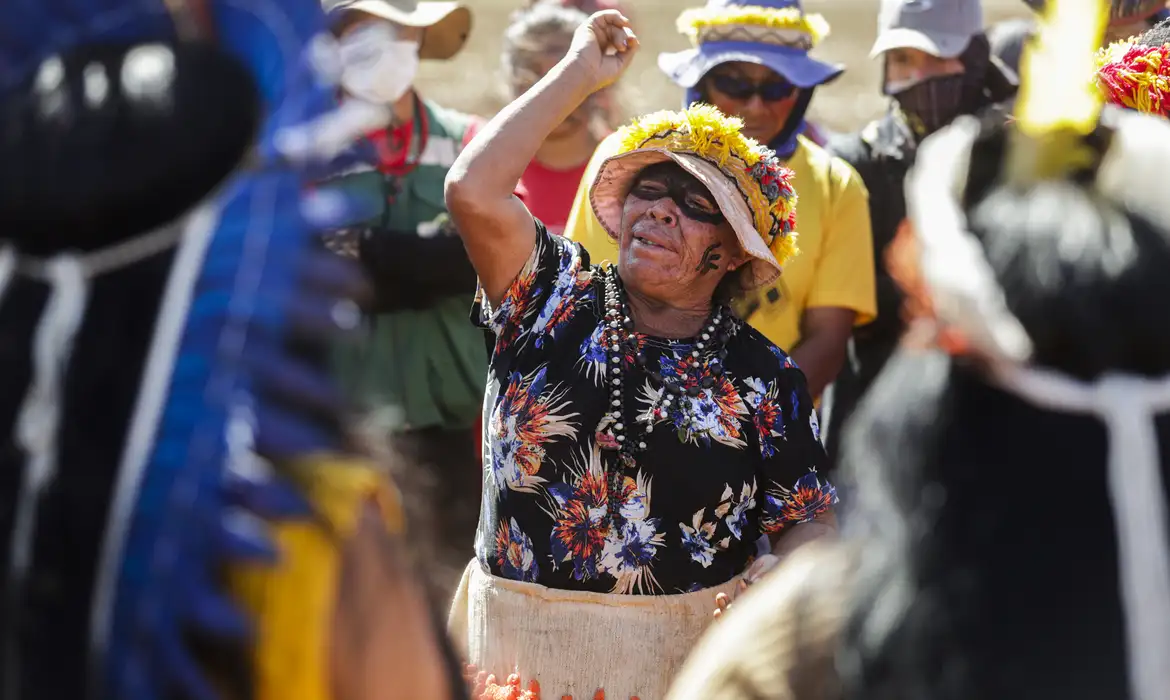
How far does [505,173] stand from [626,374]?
509 millimetres

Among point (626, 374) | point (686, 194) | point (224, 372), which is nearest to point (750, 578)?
point (626, 374)

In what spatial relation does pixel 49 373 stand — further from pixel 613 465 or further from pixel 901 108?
pixel 901 108

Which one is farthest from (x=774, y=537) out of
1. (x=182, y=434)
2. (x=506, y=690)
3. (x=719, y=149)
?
(x=182, y=434)

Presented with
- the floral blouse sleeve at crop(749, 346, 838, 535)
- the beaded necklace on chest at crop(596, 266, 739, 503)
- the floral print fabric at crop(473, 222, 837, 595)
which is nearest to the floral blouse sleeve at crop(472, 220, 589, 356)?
the floral print fabric at crop(473, 222, 837, 595)

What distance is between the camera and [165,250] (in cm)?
130

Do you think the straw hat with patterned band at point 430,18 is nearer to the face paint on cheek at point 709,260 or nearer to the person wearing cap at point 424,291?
the person wearing cap at point 424,291

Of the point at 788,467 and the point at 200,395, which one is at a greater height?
the point at 200,395

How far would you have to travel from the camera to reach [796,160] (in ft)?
15.3

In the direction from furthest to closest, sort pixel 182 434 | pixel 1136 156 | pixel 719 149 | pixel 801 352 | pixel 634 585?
pixel 801 352 → pixel 719 149 → pixel 634 585 → pixel 1136 156 → pixel 182 434

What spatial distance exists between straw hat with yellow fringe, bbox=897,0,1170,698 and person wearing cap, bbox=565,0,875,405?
2778mm

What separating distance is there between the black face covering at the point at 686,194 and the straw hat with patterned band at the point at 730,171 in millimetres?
42

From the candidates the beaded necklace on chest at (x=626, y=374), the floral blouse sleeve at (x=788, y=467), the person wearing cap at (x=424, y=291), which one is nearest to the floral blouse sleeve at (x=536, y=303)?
the beaded necklace on chest at (x=626, y=374)

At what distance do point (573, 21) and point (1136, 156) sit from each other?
3986 millimetres

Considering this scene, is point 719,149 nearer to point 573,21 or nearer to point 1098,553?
point 573,21
